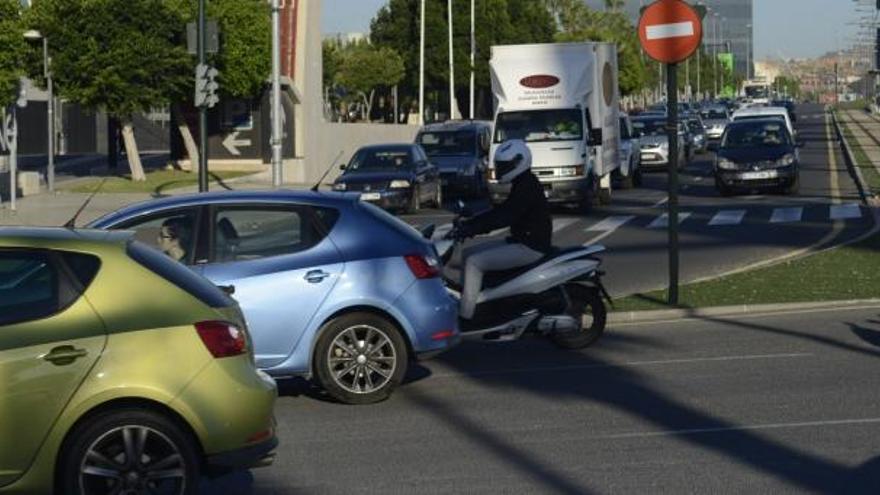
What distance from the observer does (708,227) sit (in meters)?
27.8

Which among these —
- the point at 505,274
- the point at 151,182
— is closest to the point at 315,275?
the point at 505,274

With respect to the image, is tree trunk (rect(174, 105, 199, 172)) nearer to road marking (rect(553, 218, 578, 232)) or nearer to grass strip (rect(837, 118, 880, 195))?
grass strip (rect(837, 118, 880, 195))

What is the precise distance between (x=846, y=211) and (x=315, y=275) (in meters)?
20.9

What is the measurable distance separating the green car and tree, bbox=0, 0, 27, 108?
34218 mm

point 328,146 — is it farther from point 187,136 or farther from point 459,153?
point 459,153

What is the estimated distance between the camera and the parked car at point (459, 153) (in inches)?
1545

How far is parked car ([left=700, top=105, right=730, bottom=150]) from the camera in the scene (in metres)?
67.3

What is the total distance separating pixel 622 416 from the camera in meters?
10.5

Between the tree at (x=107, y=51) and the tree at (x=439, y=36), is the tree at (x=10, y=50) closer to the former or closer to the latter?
the tree at (x=107, y=51)

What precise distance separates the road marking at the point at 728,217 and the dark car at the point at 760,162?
4275mm

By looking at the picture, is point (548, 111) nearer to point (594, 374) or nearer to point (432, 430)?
point (594, 374)

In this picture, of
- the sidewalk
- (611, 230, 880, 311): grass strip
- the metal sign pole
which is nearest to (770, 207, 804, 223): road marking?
(611, 230, 880, 311): grass strip

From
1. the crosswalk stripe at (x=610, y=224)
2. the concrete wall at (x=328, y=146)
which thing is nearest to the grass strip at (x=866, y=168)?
the crosswalk stripe at (x=610, y=224)

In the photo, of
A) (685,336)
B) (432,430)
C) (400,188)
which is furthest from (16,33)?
(432,430)
